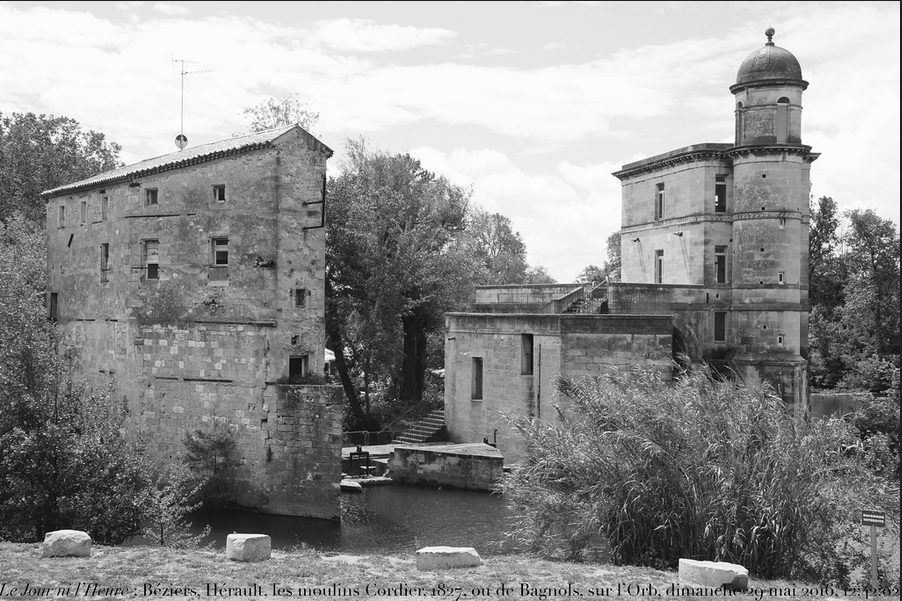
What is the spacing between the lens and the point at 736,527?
14188 millimetres

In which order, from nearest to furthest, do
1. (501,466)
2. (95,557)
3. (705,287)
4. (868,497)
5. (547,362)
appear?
(95,557)
(868,497)
(501,466)
(547,362)
(705,287)

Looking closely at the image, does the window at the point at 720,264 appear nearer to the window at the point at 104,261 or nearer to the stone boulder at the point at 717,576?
the window at the point at 104,261

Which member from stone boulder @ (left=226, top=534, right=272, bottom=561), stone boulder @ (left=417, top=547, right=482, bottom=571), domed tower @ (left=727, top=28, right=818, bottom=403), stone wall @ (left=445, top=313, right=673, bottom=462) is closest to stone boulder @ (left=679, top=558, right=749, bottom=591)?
stone boulder @ (left=417, top=547, right=482, bottom=571)

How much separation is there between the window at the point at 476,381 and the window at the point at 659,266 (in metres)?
8.22

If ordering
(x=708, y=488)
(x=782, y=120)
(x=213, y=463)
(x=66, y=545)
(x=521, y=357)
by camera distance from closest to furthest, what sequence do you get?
(x=66, y=545) < (x=708, y=488) < (x=213, y=463) < (x=521, y=357) < (x=782, y=120)

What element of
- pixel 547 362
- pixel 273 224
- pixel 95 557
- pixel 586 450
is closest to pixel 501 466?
pixel 547 362

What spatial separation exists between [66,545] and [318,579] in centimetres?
393

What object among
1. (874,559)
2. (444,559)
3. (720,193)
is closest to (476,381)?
(720,193)

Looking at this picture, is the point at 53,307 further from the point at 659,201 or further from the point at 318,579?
the point at 659,201

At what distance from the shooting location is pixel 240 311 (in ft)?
78.9

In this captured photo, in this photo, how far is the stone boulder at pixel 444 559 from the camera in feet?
42.9

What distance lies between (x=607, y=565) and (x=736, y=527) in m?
2.10

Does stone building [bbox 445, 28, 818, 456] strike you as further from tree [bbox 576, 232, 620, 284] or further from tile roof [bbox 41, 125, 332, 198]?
tree [bbox 576, 232, 620, 284]

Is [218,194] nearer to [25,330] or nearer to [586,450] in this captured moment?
[25,330]
